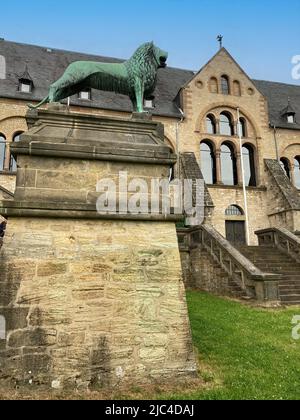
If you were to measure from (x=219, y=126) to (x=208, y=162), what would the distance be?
8.94ft

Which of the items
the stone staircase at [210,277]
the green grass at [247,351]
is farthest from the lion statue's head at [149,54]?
the stone staircase at [210,277]

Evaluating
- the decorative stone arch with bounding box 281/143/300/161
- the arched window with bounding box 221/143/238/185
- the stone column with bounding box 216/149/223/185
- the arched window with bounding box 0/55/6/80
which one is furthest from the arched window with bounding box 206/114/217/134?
the arched window with bounding box 0/55/6/80

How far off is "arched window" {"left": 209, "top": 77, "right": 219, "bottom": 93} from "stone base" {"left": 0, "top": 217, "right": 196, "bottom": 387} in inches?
834

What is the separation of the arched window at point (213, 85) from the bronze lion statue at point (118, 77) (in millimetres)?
18836

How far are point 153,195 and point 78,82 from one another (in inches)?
97.5

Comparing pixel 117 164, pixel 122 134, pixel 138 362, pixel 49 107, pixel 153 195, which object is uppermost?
pixel 49 107

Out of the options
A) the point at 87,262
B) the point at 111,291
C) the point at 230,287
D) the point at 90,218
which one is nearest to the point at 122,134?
the point at 90,218

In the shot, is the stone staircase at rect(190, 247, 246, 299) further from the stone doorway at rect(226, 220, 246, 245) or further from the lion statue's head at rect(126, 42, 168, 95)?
the stone doorway at rect(226, 220, 246, 245)

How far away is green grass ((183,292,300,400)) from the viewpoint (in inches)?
174

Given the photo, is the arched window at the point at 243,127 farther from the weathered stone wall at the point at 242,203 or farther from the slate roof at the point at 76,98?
the weathered stone wall at the point at 242,203

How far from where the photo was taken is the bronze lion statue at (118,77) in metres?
5.95

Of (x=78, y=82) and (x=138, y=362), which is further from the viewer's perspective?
(x=78, y=82)

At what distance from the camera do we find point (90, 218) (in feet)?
16.4
